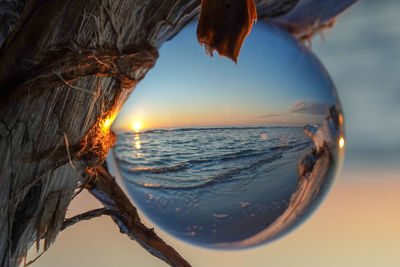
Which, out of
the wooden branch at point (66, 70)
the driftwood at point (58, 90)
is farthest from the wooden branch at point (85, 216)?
the wooden branch at point (66, 70)

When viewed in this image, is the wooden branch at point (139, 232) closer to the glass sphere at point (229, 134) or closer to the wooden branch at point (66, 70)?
the glass sphere at point (229, 134)

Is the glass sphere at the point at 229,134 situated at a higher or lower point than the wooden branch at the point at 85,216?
higher

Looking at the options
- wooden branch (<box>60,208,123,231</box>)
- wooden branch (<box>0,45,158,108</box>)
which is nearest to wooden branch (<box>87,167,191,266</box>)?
wooden branch (<box>60,208,123,231</box>)

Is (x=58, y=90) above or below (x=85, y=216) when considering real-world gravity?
above

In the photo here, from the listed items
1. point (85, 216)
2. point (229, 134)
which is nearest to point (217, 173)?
point (229, 134)

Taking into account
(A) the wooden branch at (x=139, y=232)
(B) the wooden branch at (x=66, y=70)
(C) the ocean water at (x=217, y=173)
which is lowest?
(A) the wooden branch at (x=139, y=232)

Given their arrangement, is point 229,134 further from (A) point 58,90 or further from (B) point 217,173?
(A) point 58,90

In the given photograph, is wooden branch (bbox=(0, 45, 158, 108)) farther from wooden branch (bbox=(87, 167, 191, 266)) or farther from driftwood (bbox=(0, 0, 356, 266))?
wooden branch (bbox=(87, 167, 191, 266))
